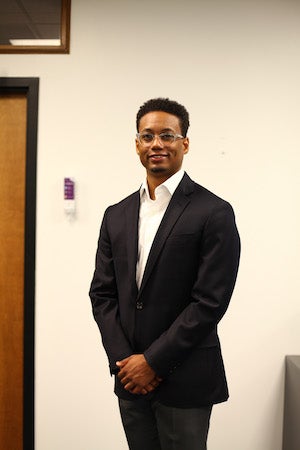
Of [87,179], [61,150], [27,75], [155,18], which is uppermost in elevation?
[155,18]

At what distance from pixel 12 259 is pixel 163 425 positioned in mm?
1308

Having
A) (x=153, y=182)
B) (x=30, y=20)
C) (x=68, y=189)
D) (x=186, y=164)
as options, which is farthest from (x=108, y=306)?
(x=30, y=20)

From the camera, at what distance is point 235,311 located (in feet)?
6.86

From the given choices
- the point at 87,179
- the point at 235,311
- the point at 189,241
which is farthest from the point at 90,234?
the point at 189,241

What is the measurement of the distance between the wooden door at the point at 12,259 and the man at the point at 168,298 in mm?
1022

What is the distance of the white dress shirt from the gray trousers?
394mm

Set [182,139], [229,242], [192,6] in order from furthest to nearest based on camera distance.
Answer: [192,6] < [182,139] < [229,242]

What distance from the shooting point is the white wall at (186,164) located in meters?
2.05

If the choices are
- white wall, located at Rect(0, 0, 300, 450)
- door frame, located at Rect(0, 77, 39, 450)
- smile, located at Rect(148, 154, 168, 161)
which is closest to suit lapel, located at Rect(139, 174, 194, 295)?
smile, located at Rect(148, 154, 168, 161)

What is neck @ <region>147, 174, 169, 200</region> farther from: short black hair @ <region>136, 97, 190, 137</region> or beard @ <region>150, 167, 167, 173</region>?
short black hair @ <region>136, 97, 190, 137</region>

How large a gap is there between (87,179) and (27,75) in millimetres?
628

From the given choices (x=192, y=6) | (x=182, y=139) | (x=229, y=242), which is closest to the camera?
(x=229, y=242)

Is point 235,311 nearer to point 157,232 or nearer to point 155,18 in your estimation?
point 157,232

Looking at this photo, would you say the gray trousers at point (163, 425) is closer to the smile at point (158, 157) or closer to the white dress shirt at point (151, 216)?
the white dress shirt at point (151, 216)
